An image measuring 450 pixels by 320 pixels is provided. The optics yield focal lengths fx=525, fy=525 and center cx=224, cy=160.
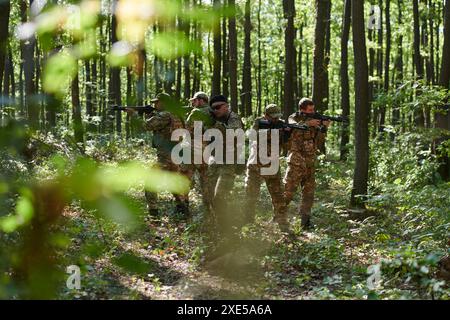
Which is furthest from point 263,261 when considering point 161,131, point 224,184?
point 161,131

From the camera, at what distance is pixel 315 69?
1378cm

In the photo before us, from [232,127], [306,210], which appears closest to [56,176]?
[232,127]

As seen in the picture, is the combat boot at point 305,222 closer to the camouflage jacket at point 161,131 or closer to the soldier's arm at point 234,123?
the soldier's arm at point 234,123

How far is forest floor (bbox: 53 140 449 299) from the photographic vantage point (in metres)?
5.74

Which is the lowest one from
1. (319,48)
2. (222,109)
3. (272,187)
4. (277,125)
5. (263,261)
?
(263,261)

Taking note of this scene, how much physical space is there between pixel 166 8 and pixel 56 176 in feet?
1.37

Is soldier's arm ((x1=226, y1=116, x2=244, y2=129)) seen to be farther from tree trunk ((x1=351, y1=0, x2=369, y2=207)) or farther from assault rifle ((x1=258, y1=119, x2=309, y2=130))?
tree trunk ((x1=351, y1=0, x2=369, y2=207))

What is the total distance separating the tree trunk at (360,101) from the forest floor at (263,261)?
2.07 ft

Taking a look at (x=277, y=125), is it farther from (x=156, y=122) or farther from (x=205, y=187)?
(x=156, y=122)

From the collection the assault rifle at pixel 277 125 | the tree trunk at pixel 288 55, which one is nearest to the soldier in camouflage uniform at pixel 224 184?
the assault rifle at pixel 277 125

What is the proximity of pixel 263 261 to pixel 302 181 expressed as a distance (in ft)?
8.65

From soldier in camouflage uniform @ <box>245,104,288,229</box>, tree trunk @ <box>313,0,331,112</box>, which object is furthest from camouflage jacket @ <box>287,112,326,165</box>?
tree trunk @ <box>313,0,331,112</box>

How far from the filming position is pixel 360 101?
1016cm
